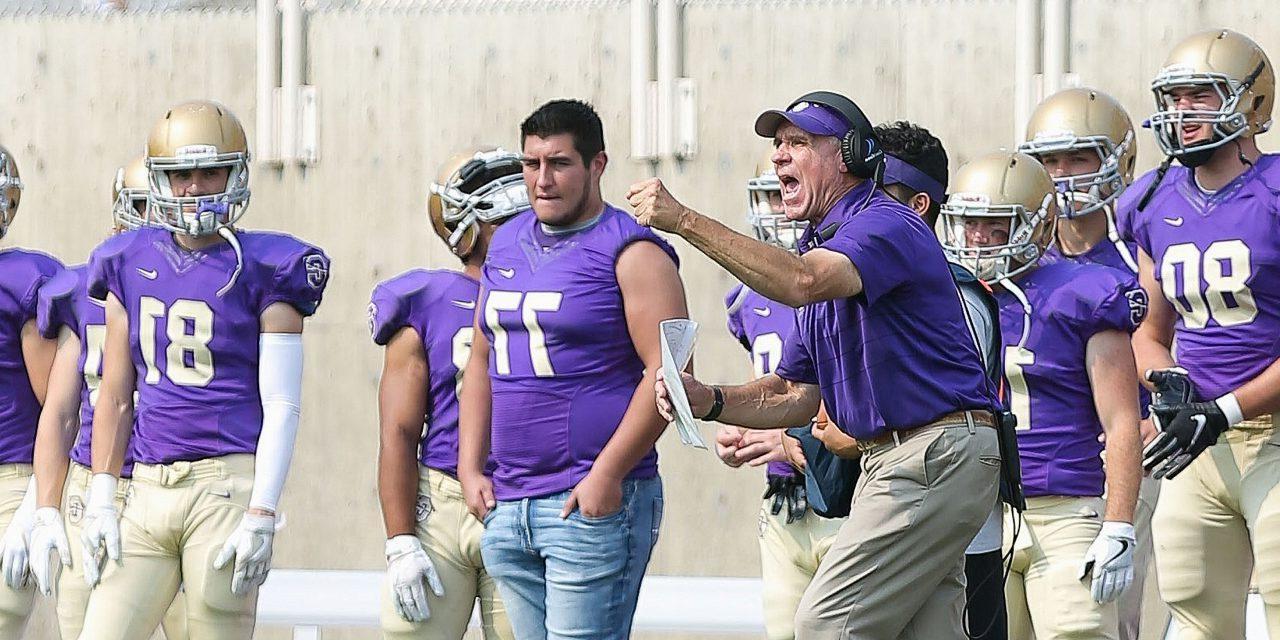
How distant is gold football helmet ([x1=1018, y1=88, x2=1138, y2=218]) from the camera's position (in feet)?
20.5

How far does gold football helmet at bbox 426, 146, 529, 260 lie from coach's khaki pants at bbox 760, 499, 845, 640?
1.12m

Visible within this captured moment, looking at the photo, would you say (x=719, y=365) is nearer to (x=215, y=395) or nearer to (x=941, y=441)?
(x=215, y=395)

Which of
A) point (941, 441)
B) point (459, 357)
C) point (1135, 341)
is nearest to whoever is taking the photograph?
point (941, 441)

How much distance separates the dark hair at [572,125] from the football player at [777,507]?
83 cm

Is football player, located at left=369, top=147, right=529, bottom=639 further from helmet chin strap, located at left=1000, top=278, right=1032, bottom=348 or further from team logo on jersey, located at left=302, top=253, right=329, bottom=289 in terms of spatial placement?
helmet chin strap, located at left=1000, top=278, right=1032, bottom=348

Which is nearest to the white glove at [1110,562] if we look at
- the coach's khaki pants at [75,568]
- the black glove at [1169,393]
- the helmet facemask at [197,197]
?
the black glove at [1169,393]

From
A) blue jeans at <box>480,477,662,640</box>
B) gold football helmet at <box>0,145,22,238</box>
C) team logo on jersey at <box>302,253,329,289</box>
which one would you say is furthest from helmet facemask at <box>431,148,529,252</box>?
gold football helmet at <box>0,145,22,238</box>

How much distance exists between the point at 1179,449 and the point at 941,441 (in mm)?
1548

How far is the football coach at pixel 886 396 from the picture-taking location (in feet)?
13.6

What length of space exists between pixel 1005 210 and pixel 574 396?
1.46m

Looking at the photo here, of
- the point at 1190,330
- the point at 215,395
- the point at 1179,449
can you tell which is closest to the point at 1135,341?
the point at 1190,330

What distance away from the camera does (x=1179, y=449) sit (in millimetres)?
5504

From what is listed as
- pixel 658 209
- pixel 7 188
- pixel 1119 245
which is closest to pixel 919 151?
pixel 658 209

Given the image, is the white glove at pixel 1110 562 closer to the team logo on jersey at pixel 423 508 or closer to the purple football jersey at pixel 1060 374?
the purple football jersey at pixel 1060 374
